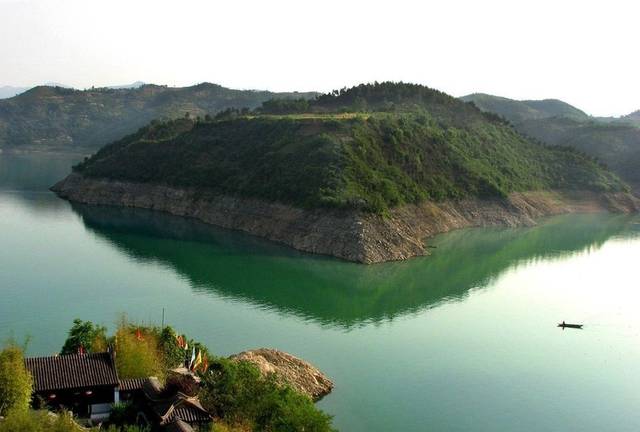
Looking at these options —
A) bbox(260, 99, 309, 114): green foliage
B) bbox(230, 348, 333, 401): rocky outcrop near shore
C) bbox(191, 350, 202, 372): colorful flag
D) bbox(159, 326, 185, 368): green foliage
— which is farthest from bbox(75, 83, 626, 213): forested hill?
bbox(191, 350, 202, 372): colorful flag

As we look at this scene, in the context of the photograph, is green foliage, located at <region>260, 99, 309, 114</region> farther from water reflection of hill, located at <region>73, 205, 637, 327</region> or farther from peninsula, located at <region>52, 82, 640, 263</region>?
water reflection of hill, located at <region>73, 205, 637, 327</region>

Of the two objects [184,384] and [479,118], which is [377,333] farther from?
[479,118]

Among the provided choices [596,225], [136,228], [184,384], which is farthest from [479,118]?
[184,384]

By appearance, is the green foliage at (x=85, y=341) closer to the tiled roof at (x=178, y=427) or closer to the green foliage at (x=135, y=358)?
the green foliage at (x=135, y=358)

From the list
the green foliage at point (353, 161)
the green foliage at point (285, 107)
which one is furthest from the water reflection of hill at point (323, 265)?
the green foliage at point (285, 107)

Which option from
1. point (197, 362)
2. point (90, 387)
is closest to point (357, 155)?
point (197, 362)

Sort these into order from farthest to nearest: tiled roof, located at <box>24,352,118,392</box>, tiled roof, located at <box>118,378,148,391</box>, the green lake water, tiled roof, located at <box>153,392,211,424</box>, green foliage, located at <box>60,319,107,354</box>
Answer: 1. the green lake water
2. green foliage, located at <box>60,319,107,354</box>
3. tiled roof, located at <box>118,378,148,391</box>
4. tiled roof, located at <box>24,352,118,392</box>
5. tiled roof, located at <box>153,392,211,424</box>
